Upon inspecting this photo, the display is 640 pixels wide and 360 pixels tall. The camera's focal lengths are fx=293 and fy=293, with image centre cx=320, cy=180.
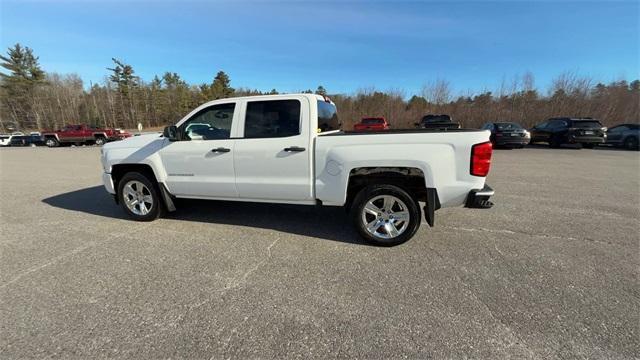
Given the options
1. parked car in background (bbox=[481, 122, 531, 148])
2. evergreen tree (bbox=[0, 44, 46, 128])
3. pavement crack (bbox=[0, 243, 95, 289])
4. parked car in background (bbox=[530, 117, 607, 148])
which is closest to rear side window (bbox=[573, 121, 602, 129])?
parked car in background (bbox=[530, 117, 607, 148])

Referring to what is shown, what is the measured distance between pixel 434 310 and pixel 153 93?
67.2m

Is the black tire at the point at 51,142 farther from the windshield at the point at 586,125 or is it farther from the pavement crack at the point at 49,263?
the windshield at the point at 586,125

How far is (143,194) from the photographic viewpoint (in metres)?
4.86

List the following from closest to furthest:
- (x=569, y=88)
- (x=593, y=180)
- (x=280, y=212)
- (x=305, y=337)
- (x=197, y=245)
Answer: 1. (x=305, y=337)
2. (x=197, y=245)
3. (x=280, y=212)
4. (x=593, y=180)
5. (x=569, y=88)

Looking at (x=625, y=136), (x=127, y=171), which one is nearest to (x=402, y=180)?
(x=127, y=171)

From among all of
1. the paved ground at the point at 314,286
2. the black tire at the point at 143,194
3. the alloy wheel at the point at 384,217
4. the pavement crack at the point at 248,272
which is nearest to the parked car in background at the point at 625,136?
the paved ground at the point at 314,286

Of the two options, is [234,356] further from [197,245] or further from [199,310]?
[197,245]

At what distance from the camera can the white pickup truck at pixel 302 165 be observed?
3.52 metres

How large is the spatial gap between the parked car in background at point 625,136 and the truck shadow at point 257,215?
20591mm

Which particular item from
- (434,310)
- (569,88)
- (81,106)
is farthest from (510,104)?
(81,106)

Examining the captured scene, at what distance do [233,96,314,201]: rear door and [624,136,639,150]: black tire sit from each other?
21.7 m

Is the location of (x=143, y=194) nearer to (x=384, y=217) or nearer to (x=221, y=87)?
(x=384, y=217)

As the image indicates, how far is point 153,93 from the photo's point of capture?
57.8 m

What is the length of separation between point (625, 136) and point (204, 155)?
22.9 m
